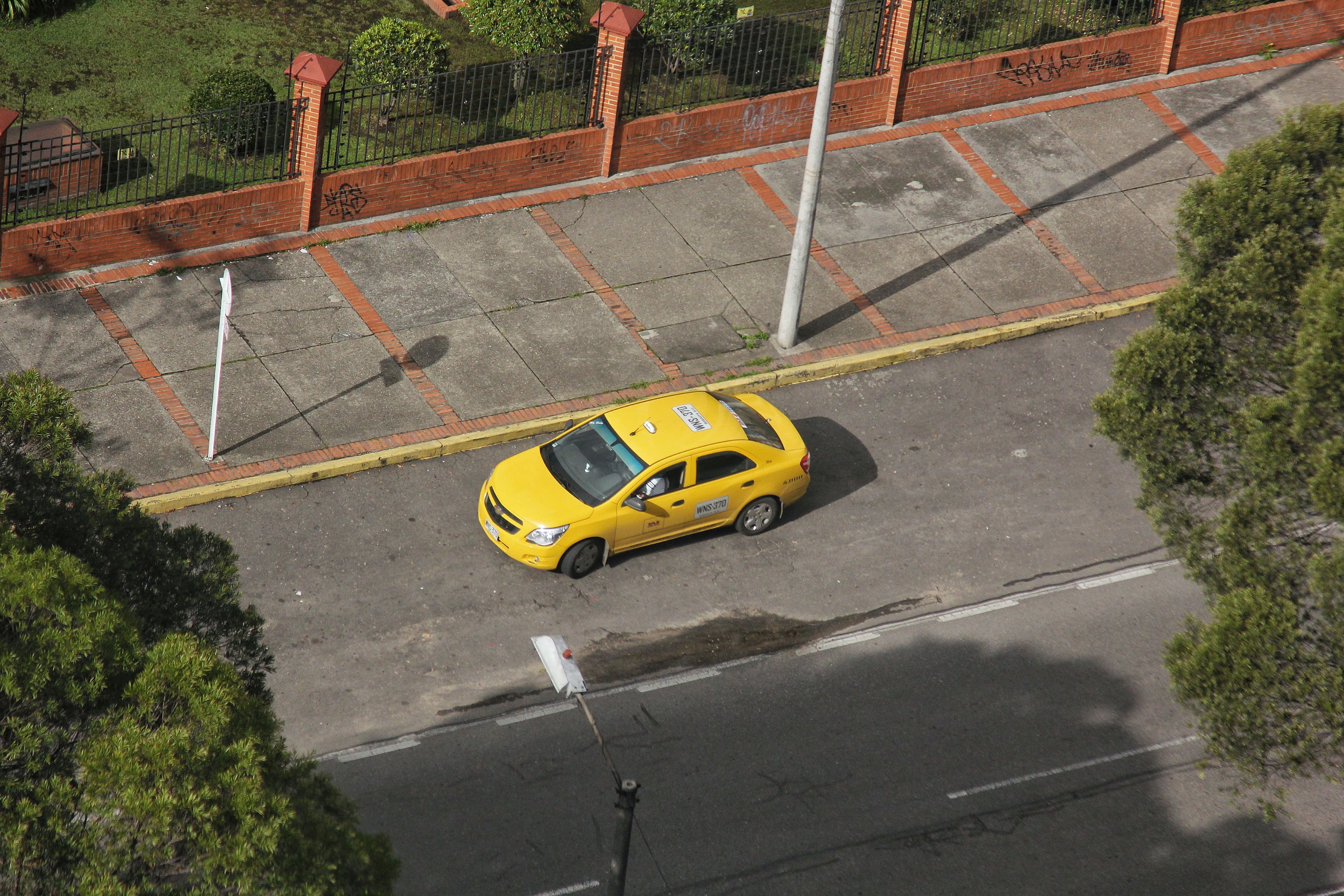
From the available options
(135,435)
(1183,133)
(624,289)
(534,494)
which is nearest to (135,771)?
(534,494)

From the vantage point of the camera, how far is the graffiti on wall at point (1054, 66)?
2220cm

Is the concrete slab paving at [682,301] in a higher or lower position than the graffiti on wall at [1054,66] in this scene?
lower

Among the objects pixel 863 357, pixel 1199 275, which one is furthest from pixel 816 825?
pixel 863 357

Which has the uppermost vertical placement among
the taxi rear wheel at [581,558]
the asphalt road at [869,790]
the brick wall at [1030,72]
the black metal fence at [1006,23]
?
the black metal fence at [1006,23]

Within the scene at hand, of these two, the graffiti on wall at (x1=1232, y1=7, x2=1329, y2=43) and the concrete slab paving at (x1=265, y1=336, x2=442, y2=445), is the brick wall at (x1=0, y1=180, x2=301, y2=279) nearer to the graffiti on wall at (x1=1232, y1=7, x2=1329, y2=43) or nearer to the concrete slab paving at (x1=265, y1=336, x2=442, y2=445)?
the concrete slab paving at (x1=265, y1=336, x2=442, y2=445)

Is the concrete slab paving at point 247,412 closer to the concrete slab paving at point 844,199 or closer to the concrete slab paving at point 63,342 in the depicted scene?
the concrete slab paving at point 63,342

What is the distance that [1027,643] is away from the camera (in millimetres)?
14797

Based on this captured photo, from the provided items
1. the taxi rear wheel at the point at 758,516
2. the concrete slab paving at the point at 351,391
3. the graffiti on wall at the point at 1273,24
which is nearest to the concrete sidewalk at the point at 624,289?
the concrete slab paving at the point at 351,391

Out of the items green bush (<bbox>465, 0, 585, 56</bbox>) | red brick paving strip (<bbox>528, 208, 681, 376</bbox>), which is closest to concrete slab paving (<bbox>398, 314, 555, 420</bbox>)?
red brick paving strip (<bbox>528, 208, 681, 376</bbox>)

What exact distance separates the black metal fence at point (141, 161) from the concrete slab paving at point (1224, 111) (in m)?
12.9

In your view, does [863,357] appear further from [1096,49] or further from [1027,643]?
[1096,49]

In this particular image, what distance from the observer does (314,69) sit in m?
18.3

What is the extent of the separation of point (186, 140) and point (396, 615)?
29.4 feet

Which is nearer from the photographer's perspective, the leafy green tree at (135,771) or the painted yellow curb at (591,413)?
the leafy green tree at (135,771)
